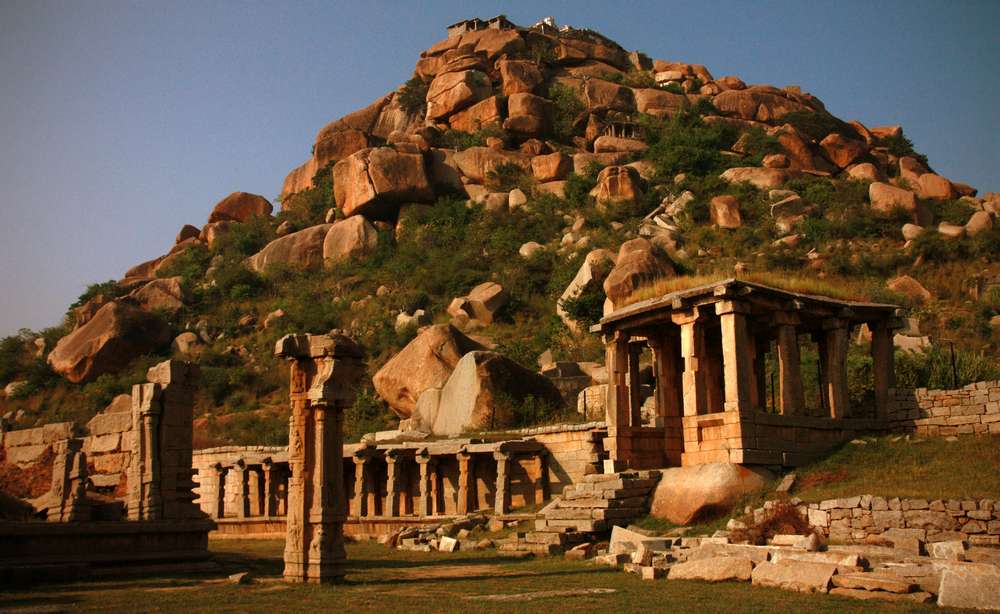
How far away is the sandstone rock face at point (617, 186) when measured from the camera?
162ft

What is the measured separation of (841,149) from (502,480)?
4065 cm

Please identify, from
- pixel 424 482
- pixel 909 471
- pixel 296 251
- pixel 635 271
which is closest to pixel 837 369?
pixel 909 471

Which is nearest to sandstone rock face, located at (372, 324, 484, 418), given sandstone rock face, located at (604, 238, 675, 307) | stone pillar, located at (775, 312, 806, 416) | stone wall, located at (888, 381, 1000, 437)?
sandstone rock face, located at (604, 238, 675, 307)

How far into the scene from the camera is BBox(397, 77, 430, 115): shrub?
6600 cm

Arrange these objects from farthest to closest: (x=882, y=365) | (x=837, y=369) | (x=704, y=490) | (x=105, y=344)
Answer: (x=105, y=344)
(x=882, y=365)
(x=837, y=369)
(x=704, y=490)

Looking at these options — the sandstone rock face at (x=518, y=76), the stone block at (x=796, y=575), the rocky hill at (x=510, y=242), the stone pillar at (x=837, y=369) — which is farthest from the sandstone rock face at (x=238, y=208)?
the stone block at (x=796, y=575)

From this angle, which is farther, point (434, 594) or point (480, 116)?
point (480, 116)

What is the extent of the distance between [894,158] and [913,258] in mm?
22504

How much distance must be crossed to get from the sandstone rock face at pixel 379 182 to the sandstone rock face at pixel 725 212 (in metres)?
15.9

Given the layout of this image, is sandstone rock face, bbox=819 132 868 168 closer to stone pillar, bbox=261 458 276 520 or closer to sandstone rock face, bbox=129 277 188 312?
sandstone rock face, bbox=129 277 188 312

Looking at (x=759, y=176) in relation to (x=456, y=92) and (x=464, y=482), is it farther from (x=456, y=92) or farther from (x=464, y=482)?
(x=464, y=482)

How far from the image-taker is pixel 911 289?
34.9 meters

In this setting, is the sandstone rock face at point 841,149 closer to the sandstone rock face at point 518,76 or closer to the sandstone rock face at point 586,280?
the sandstone rock face at point 518,76

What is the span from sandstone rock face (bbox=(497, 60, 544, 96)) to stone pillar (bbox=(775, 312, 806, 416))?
1749 inches
